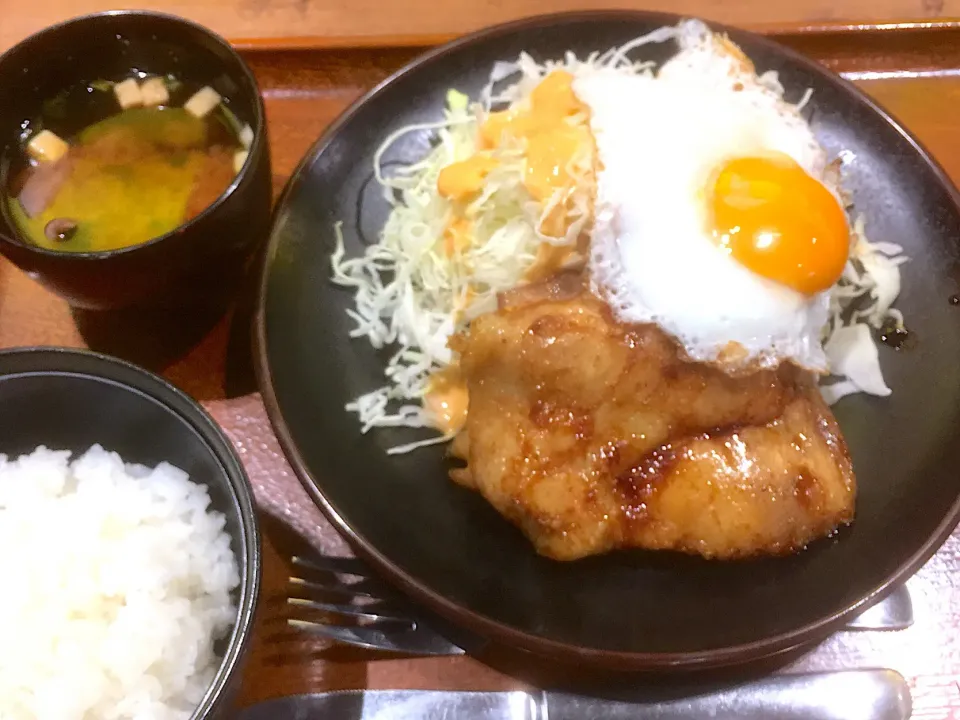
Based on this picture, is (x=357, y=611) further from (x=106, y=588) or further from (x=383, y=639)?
(x=106, y=588)

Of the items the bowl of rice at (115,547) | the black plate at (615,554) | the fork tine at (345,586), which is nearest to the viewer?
the bowl of rice at (115,547)

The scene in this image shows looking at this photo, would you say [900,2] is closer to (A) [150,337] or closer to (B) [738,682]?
(B) [738,682]

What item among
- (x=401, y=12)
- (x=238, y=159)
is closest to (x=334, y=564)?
(x=238, y=159)

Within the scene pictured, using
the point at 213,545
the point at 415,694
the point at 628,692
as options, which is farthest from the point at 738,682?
the point at 213,545

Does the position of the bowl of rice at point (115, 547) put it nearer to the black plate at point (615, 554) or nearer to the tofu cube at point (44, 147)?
the black plate at point (615, 554)

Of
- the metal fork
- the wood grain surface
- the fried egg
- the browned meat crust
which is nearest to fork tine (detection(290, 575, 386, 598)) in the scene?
the metal fork

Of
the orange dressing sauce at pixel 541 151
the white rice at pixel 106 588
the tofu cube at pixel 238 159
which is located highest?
the orange dressing sauce at pixel 541 151

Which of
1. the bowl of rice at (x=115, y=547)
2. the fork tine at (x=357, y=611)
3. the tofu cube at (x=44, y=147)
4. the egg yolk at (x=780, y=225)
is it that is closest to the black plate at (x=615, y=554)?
the fork tine at (x=357, y=611)

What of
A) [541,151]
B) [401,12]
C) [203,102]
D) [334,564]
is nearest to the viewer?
[334,564]
